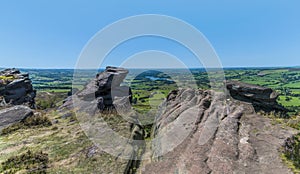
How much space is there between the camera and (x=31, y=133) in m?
23.8

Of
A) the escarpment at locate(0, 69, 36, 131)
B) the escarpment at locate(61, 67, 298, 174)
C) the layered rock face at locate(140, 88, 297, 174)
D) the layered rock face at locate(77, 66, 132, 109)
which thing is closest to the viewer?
the layered rock face at locate(140, 88, 297, 174)

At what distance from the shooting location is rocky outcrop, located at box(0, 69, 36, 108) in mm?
54219

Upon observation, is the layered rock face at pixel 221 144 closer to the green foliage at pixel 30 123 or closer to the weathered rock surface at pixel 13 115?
the green foliage at pixel 30 123

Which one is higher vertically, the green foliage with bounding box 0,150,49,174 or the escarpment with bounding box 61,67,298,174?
the escarpment with bounding box 61,67,298,174

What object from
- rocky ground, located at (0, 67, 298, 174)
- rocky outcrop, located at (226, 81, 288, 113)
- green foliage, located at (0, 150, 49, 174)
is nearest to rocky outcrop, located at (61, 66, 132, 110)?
rocky ground, located at (0, 67, 298, 174)

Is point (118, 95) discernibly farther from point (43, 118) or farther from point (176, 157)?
point (176, 157)

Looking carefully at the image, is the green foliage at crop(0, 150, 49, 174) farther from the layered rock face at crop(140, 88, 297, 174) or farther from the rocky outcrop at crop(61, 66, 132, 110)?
the rocky outcrop at crop(61, 66, 132, 110)

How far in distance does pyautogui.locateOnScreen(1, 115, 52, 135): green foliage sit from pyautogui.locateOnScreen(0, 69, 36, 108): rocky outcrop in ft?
89.0

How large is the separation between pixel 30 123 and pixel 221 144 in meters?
22.9

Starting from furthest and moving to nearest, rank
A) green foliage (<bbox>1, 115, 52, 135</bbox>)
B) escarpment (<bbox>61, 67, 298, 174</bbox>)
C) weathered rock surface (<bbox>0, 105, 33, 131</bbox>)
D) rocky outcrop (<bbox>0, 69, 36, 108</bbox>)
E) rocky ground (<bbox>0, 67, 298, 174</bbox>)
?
rocky outcrop (<bbox>0, 69, 36, 108</bbox>) < weathered rock surface (<bbox>0, 105, 33, 131</bbox>) < green foliage (<bbox>1, 115, 52, 135</bbox>) < rocky ground (<bbox>0, 67, 298, 174</bbox>) < escarpment (<bbox>61, 67, 298, 174</bbox>)

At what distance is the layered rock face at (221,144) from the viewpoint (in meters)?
14.2

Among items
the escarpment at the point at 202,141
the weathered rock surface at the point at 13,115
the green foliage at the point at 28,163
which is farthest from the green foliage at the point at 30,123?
the green foliage at the point at 28,163

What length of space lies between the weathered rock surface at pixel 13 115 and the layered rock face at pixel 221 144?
18515 millimetres

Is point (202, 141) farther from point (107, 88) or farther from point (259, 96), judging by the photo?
point (107, 88)
